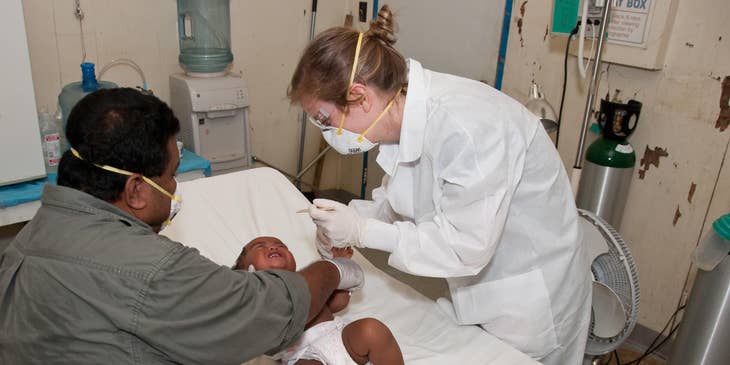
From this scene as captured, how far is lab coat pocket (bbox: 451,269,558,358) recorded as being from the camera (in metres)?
1.38

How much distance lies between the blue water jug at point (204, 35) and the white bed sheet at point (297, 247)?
3.27ft

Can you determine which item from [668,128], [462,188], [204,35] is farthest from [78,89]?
[668,128]

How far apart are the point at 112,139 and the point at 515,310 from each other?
1.05 m

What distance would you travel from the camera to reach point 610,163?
7.59 ft

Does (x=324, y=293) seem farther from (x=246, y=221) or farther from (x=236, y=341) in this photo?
(x=246, y=221)

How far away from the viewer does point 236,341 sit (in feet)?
3.22

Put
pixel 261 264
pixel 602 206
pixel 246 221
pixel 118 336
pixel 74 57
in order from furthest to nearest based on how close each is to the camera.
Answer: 1. pixel 74 57
2. pixel 602 206
3. pixel 246 221
4. pixel 261 264
5. pixel 118 336

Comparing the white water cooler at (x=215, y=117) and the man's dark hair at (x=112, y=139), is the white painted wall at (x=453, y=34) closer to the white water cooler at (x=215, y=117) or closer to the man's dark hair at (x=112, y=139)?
the white water cooler at (x=215, y=117)

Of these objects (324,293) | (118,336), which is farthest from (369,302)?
(118,336)

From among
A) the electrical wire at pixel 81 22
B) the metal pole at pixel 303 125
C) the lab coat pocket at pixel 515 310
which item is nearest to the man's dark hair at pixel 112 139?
the lab coat pocket at pixel 515 310

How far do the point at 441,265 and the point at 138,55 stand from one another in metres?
2.31

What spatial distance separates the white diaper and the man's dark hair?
0.73m

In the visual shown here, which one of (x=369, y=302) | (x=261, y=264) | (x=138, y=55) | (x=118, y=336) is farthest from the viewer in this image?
(x=138, y=55)

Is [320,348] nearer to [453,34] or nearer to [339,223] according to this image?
[339,223]
